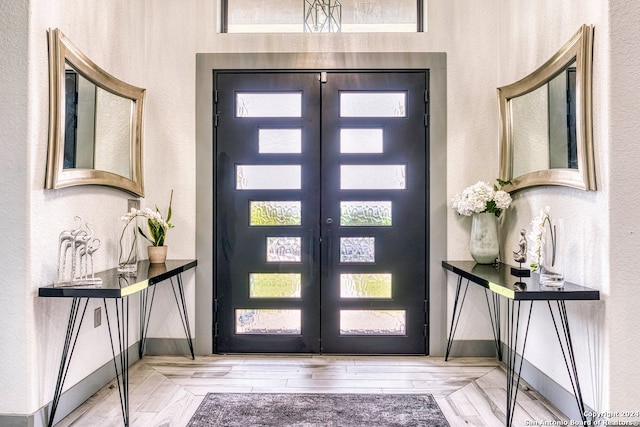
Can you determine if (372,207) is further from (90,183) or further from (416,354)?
(90,183)

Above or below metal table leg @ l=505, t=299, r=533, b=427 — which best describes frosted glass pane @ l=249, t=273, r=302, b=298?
above

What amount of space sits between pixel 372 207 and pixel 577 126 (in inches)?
62.5

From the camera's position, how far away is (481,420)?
2506 millimetres

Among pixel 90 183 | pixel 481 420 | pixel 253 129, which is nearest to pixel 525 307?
pixel 481 420

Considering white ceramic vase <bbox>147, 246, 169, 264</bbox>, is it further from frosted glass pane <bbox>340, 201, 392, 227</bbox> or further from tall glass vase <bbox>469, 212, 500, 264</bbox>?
tall glass vase <bbox>469, 212, 500, 264</bbox>

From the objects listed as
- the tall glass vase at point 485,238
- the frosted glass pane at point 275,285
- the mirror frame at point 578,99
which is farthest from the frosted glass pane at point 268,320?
the mirror frame at point 578,99

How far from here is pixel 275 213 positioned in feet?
11.9


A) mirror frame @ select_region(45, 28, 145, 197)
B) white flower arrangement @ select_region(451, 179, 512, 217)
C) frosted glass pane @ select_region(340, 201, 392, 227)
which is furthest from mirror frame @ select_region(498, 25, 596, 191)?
mirror frame @ select_region(45, 28, 145, 197)

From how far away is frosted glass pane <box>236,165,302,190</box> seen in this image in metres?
3.62

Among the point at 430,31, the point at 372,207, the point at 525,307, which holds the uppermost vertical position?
the point at 430,31

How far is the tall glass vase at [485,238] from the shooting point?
3.28 meters

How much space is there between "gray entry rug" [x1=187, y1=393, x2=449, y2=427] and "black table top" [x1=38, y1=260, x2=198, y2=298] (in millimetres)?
794

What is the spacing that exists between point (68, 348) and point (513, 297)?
2406mm

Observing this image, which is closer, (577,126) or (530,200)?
(577,126)
